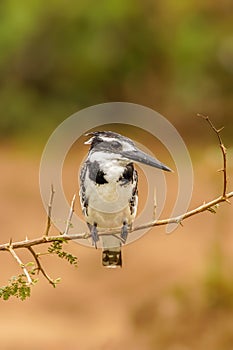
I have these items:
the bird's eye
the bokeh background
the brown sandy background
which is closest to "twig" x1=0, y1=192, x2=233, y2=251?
the bird's eye

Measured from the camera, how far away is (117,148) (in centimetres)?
338

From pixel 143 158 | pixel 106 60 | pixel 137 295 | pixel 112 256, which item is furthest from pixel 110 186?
pixel 106 60

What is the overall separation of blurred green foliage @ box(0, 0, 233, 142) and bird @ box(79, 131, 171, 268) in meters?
7.96

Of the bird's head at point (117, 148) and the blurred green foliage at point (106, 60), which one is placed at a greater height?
the blurred green foliage at point (106, 60)

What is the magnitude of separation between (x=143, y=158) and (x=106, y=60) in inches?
344

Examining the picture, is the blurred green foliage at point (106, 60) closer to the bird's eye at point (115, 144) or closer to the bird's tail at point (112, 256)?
the bird's tail at point (112, 256)

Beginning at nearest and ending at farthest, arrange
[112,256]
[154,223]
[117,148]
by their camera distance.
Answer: [154,223]
[117,148]
[112,256]

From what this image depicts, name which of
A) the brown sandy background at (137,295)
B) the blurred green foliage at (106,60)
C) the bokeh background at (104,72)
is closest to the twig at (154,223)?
the brown sandy background at (137,295)

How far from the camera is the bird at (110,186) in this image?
3.39 meters

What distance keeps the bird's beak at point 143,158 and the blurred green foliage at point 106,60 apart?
8447mm

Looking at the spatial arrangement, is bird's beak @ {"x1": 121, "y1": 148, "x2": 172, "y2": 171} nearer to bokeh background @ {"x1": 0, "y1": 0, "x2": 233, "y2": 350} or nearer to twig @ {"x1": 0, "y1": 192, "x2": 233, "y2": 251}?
twig @ {"x1": 0, "y1": 192, "x2": 233, "y2": 251}

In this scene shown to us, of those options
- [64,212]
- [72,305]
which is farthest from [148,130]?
[64,212]

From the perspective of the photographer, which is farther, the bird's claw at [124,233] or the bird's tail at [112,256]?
the bird's tail at [112,256]

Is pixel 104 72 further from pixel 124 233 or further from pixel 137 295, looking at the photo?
pixel 124 233
